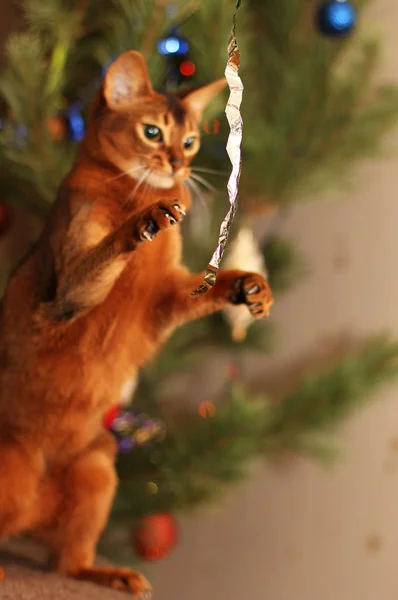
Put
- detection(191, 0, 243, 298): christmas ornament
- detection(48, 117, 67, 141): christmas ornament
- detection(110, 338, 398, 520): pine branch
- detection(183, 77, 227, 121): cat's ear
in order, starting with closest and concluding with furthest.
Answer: detection(191, 0, 243, 298): christmas ornament, detection(183, 77, 227, 121): cat's ear, detection(48, 117, 67, 141): christmas ornament, detection(110, 338, 398, 520): pine branch

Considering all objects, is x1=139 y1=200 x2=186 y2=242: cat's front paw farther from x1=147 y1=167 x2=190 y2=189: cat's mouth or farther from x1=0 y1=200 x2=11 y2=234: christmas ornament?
x1=0 y1=200 x2=11 y2=234: christmas ornament

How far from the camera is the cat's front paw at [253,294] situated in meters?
0.48

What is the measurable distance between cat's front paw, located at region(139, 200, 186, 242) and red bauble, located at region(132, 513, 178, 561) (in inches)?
22.5

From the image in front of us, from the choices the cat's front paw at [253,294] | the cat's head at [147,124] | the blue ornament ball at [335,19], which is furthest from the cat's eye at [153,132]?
the blue ornament ball at [335,19]

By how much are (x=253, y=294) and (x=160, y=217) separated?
0.32 feet

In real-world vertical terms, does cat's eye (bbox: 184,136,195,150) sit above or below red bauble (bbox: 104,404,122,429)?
above

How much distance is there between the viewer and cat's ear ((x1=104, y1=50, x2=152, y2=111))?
19.2 inches

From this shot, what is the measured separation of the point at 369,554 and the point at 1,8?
3.37ft

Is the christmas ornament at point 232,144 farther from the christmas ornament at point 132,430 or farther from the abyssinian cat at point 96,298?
the christmas ornament at point 132,430

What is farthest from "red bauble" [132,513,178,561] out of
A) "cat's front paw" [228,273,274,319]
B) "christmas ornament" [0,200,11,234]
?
"cat's front paw" [228,273,274,319]

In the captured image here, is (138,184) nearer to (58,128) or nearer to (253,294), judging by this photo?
(253,294)

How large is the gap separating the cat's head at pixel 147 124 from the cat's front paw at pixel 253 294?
8 cm

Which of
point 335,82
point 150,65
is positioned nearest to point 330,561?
point 335,82

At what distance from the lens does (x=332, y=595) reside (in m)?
1.23
